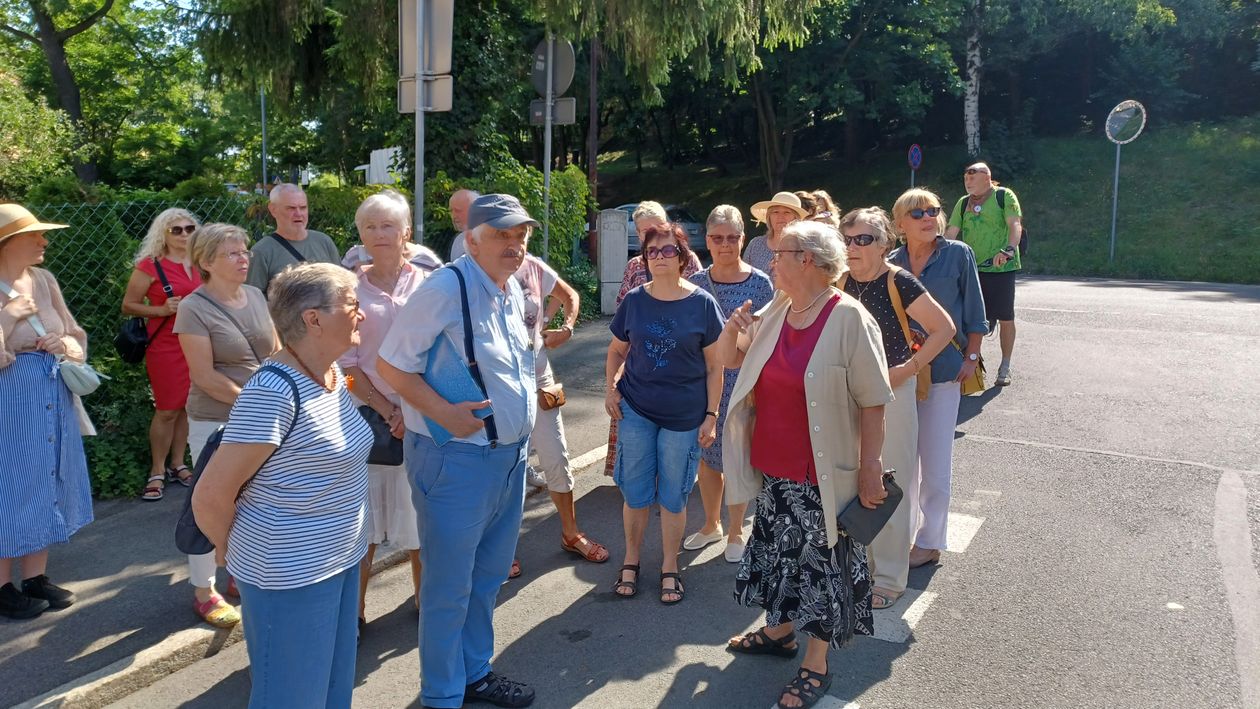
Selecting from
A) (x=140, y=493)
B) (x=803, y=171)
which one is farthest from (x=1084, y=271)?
A: (x=140, y=493)

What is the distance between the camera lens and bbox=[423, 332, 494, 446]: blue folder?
131 inches

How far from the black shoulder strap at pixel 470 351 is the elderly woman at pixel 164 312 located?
2905 mm

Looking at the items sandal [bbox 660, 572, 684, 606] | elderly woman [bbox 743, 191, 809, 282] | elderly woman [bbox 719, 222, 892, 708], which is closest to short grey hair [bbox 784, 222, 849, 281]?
elderly woman [bbox 719, 222, 892, 708]

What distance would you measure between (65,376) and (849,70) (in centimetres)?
2659

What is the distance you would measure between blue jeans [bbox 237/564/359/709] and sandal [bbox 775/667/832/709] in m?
1.76

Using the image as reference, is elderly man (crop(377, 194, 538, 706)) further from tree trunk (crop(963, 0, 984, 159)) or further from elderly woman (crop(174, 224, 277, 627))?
tree trunk (crop(963, 0, 984, 159))

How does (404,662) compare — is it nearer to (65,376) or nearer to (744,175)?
(65,376)

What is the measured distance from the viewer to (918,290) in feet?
14.2

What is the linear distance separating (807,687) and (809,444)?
3.07 ft

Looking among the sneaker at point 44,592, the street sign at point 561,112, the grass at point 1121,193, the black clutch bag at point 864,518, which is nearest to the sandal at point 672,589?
the black clutch bag at point 864,518

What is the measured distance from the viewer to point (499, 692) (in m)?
3.69

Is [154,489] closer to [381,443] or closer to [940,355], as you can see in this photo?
[381,443]

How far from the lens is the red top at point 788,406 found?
360 centimetres

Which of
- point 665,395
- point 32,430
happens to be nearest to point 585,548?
point 665,395
